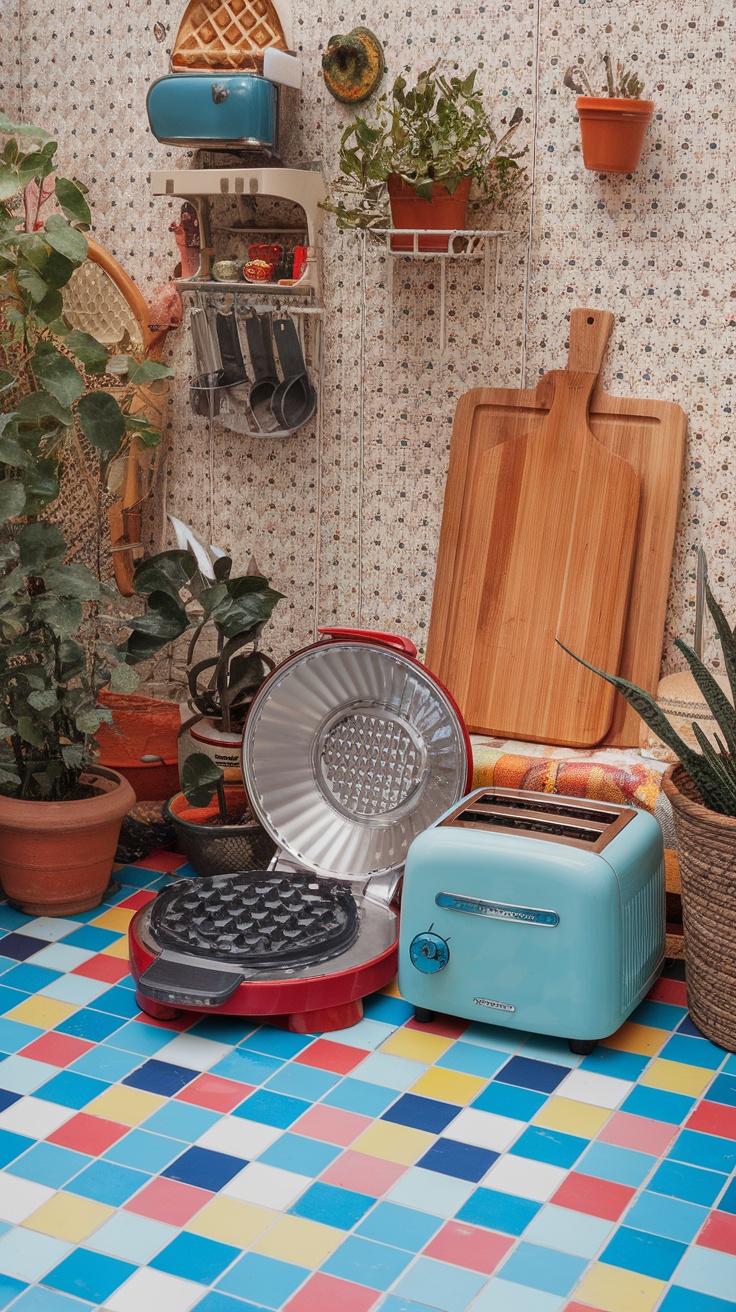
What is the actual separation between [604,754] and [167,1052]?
1001 millimetres

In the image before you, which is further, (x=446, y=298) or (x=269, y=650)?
(x=269, y=650)

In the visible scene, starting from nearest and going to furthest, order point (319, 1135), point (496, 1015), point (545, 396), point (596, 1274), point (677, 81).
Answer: point (596, 1274) < point (319, 1135) < point (496, 1015) < point (677, 81) < point (545, 396)

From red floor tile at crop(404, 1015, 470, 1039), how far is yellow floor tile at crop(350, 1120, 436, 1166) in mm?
273

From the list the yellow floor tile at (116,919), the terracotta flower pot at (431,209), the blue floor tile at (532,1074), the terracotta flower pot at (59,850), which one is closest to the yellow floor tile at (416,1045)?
the blue floor tile at (532,1074)

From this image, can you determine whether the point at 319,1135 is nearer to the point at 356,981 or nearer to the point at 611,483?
the point at 356,981

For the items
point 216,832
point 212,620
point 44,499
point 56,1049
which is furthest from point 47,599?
point 56,1049

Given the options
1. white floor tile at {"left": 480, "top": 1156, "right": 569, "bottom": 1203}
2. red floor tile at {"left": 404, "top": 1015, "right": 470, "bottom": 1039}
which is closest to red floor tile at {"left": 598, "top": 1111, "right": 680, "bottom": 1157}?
white floor tile at {"left": 480, "top": 1156, "right": 569, "bottom": 1203}

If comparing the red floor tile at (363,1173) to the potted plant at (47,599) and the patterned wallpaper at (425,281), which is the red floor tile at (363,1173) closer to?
the potted plant at (47,599)

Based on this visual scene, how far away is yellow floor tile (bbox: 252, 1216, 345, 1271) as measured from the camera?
1.63 m

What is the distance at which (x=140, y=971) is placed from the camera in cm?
217

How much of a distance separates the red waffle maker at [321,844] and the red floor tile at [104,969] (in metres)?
0.12

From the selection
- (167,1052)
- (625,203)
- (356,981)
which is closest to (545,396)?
(625,203)

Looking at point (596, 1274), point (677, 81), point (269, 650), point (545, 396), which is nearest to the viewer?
point (596, 1274)

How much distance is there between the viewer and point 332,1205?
1725 mm
